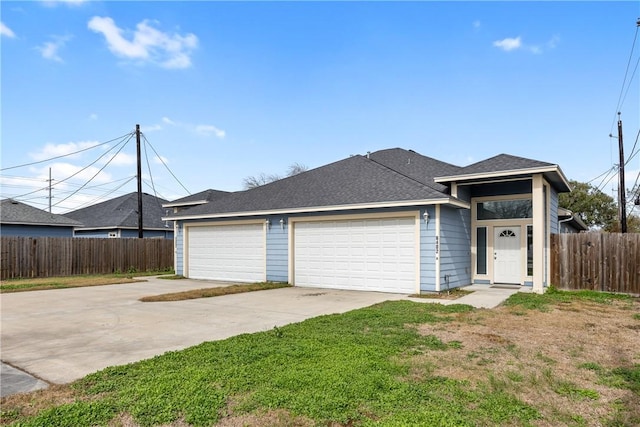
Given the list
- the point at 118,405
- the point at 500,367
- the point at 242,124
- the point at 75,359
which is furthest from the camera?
the point at 242,124

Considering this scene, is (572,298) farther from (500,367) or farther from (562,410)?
(562,410)

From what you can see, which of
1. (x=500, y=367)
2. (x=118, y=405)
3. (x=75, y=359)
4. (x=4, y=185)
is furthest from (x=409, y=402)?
(x=4, y=185)

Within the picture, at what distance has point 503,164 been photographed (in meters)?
11.1

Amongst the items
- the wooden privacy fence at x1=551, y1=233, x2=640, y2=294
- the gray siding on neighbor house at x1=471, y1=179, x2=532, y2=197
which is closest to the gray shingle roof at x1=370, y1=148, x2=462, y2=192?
the gray siding on neighbor house at x1=471, y1=179, x2=532, y2=197

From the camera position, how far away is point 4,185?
3844 cm

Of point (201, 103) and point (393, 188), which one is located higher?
point (201, 103)

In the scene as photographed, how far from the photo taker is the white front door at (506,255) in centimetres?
1191

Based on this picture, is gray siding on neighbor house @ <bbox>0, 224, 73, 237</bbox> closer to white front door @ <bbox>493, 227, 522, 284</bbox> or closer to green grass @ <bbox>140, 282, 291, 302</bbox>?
green grass @ <bbox>140, 282, 291, 302</bbox>

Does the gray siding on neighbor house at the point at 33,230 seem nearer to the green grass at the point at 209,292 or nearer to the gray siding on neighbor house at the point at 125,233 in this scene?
the gray siding on neighbor house at the point at 125,233

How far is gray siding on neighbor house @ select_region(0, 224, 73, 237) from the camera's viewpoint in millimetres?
19828

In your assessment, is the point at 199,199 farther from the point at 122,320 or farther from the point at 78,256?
the point at 122,320

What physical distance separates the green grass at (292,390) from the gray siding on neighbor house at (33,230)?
801 inches

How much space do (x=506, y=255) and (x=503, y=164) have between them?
9.38ft

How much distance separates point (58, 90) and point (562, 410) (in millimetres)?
18598
